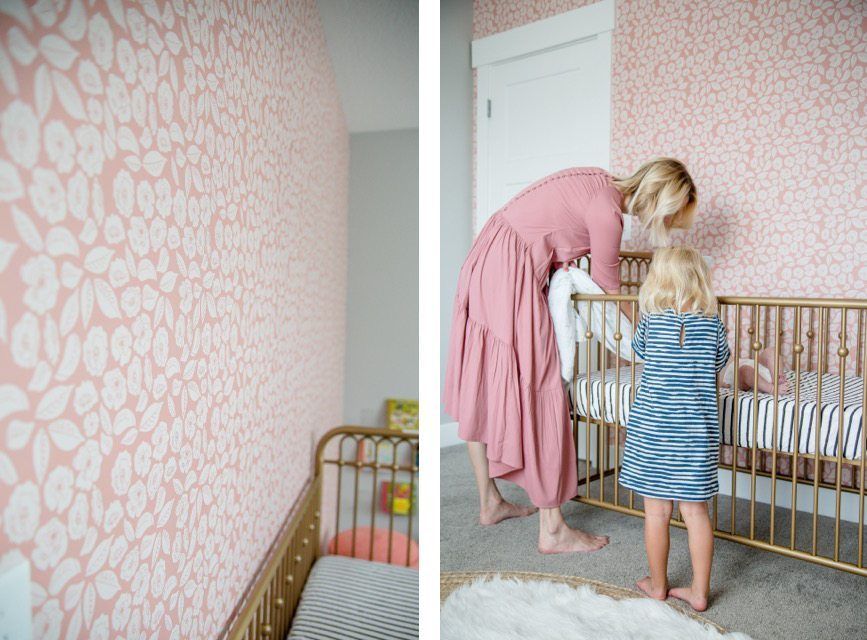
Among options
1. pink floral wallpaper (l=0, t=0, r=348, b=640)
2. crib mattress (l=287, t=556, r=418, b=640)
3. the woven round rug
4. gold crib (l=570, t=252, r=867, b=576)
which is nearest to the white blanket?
gold crib (l=570, t=252, r=867, b=576)

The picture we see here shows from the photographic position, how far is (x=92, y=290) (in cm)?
28

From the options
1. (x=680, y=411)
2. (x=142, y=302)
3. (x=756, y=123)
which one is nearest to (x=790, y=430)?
(x=680, y=411)

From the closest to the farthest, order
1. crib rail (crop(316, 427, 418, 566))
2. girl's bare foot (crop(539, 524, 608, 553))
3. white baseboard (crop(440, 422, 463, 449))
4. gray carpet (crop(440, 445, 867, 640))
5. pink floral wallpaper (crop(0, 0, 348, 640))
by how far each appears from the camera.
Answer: pink floral wallpaper (crop(0, 0, 348, 640))
crib rail (crop(316, 427, 418, 566))
gray carpet (crop(440, 445, 867, 640))
girl's bare foot (crop(539, 524, 608, 553))
white baseboard (crop(440, 422, 463, 449))

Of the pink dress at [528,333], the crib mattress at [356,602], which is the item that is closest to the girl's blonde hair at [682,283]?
the pink dress at [528,333]

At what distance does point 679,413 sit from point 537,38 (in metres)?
0.99

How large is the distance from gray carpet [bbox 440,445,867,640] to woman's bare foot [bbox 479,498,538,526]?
18mm

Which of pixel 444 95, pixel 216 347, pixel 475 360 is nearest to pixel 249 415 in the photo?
pixel 216 347

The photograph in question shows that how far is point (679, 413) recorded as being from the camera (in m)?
1.06

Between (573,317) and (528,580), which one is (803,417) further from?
(528,580)

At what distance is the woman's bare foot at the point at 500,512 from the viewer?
1.35 m

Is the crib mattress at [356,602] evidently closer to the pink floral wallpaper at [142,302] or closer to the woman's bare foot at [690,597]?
the pink floral wallpaper at [142,302]

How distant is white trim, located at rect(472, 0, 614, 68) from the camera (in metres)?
1.35

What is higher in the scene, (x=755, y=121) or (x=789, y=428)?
(x=755, y=121)

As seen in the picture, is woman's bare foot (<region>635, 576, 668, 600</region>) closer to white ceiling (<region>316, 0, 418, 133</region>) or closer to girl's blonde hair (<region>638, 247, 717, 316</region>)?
girl's blonde hair (<region>638, 247, 717, 316</region>)
